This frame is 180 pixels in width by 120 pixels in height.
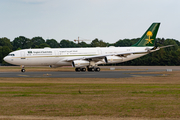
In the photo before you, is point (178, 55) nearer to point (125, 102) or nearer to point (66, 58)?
point (66, 58)

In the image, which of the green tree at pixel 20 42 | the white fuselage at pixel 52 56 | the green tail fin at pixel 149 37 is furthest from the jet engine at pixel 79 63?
the green tree at pixel 20 42

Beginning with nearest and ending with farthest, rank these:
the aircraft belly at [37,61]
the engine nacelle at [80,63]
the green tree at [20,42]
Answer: the engine nacelle at [80,63] → the aircraft belly at [37,61] → the green tree at [20,42]

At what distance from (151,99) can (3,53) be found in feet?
351

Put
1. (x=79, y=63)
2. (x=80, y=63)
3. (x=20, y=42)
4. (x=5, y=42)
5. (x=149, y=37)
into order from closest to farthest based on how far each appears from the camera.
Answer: (x=79, y=63) → (x=80, y=63) → (x=149, y=37) → (x=5, y=42) → (x=20, y=42)

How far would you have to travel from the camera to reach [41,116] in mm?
11414

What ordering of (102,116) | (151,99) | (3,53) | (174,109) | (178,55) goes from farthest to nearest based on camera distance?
(3,53), (178,55), (151,99), (174,109), (102,116)

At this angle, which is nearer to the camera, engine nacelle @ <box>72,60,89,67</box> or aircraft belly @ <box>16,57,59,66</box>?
engine nacelle @ <box>72,60,89,67</box>

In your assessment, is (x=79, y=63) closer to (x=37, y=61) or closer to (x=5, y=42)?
(x=37, y=61)

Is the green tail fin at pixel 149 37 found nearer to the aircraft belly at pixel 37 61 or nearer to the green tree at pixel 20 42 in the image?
the aircraft belly at pixel 37 61

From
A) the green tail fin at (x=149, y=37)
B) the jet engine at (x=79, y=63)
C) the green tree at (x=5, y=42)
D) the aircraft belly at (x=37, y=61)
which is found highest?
the green tree at (x=5, y=42)

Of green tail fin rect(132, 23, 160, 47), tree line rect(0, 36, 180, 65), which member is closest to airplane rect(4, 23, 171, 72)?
green tail fin rect(132, 23, 160, 47)

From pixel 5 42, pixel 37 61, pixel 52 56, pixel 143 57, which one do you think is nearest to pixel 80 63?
pixel 52 56

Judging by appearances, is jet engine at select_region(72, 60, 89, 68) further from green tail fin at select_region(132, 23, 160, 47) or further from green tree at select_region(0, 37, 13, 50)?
green tree at select_region(0, 37, 13, 50)

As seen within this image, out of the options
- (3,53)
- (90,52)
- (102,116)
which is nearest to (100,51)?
(90,52)
